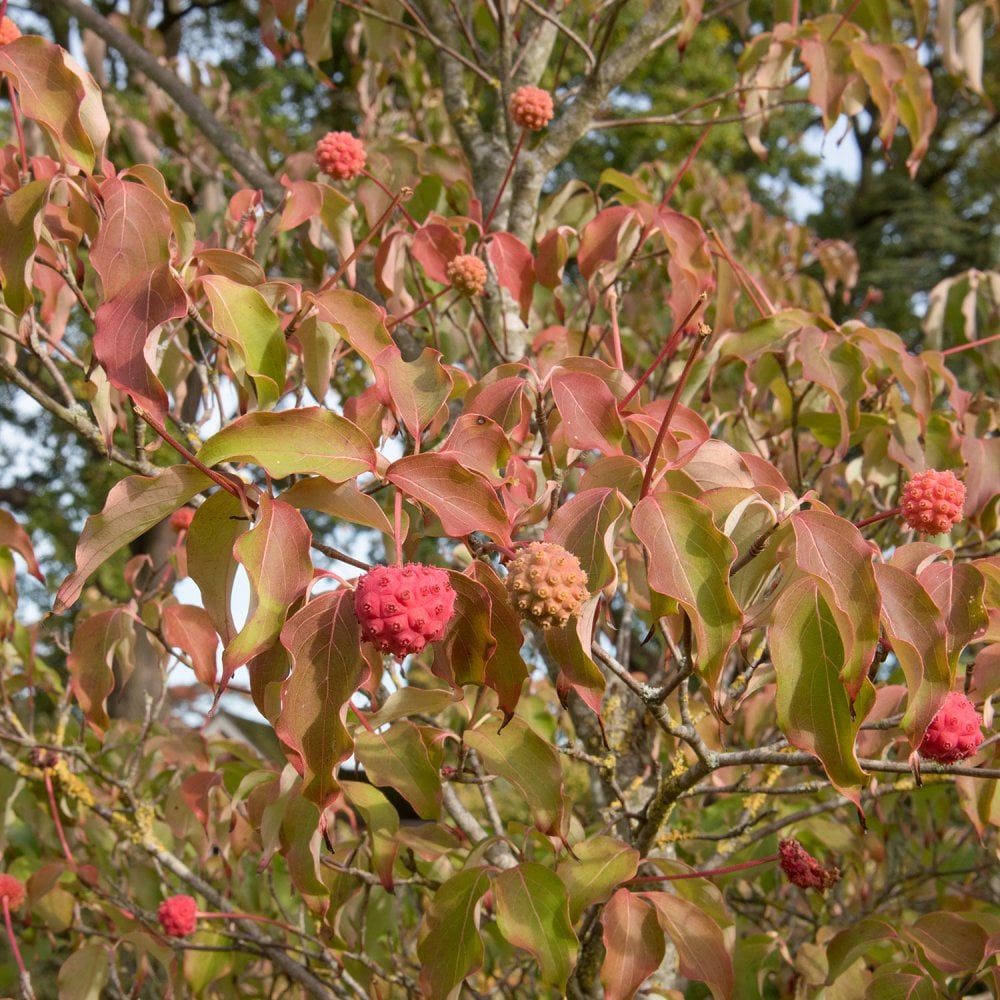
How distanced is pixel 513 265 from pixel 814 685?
2.91 ft

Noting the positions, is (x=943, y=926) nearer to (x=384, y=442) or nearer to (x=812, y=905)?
(x=812, y=905)

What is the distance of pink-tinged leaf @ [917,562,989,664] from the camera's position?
3.19 feet

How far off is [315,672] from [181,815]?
3.50ft

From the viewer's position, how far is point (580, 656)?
930 mm

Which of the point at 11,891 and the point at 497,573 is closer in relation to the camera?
the point at 497,573

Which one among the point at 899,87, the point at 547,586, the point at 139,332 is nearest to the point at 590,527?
the point at 547,586

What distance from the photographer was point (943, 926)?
4.17ft

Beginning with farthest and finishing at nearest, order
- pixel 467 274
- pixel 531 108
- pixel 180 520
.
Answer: pixel 180 520 < pixel 531 108 < pixel 467 274

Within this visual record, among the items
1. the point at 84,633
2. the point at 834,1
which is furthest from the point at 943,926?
the point at 834,1

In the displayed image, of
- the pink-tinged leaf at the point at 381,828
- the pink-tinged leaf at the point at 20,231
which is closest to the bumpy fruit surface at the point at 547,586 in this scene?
the pink-tinged leaf at the point at 381,828

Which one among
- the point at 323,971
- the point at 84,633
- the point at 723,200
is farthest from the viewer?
the point at 723,200

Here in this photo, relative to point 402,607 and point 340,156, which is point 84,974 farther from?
point 340,156

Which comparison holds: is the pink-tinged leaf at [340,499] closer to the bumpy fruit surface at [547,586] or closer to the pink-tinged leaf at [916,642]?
the bumpy fruit surface at [547,586]

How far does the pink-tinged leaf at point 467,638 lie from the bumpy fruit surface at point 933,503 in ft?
1.77
